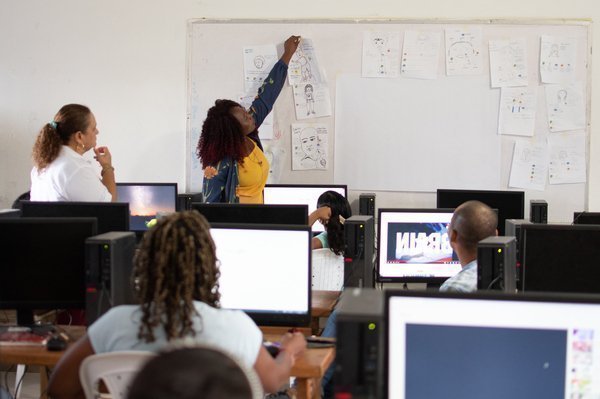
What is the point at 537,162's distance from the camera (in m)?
5.96

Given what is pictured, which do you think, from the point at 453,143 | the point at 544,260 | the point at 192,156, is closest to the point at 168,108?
the point at 192,156

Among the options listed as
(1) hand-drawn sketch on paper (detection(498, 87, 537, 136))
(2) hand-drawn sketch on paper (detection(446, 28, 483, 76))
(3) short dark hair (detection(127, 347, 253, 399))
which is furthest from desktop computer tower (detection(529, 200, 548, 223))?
(3) short dark hair (detection(127, 347, 253, 399))

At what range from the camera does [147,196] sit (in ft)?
19.7

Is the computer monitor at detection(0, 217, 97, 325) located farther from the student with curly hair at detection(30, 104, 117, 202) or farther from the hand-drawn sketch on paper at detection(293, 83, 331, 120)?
the hand-drawn sketch on paper at detection(293, 83, 331, 120)

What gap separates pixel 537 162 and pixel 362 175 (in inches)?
48.7

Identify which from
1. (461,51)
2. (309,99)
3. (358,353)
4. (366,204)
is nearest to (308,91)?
(309,99)

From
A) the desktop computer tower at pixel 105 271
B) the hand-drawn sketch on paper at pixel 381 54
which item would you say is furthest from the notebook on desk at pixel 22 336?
the hand-drawn sketch on paper at pixel 381 54

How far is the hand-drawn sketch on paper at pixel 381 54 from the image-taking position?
238 inches

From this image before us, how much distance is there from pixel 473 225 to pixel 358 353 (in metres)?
1.65

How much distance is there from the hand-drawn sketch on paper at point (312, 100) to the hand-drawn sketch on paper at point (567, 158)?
5.26 ft

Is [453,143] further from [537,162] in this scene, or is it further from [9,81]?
[9,81]

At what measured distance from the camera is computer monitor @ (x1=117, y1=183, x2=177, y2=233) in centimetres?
598

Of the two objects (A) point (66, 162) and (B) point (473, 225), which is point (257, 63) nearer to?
(A) point (66, 162)

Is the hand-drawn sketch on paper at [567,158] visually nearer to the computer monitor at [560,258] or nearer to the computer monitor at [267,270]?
the computer monitor at [560,258]
